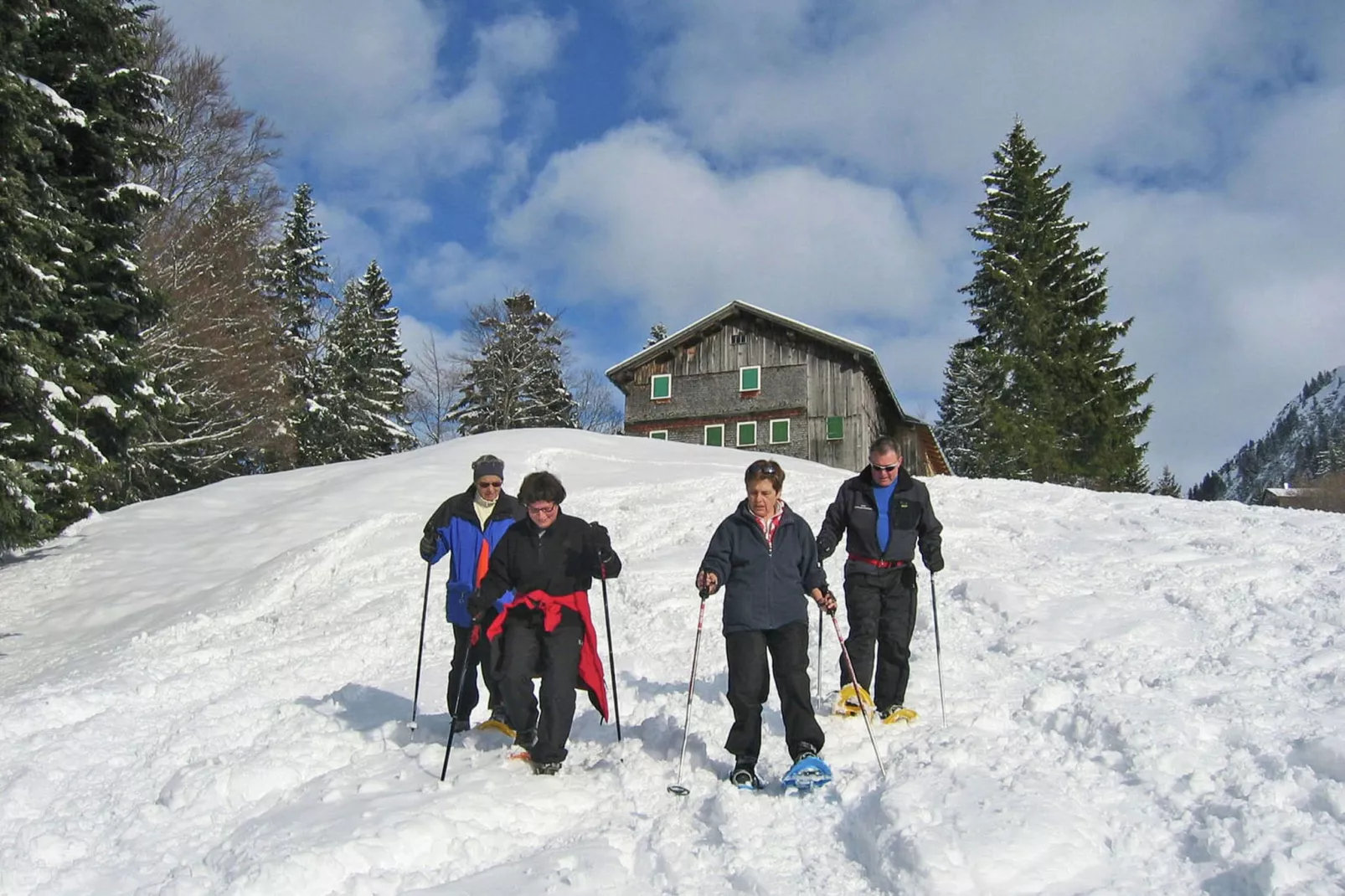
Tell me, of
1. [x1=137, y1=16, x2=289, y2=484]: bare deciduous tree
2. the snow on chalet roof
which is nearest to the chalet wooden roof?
the snow on chalet roof

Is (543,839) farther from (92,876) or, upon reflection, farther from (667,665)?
(667,665)

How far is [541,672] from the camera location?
5.78m

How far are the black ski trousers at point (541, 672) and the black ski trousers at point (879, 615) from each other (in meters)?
1.95

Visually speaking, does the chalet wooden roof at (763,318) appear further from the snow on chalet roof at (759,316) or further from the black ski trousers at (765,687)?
the black ski trousers at (765,687)

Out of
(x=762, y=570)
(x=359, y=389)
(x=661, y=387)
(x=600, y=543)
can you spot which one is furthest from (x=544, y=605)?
(x=359, y=389)

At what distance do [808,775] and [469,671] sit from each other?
2.55 metres

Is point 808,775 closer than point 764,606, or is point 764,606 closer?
point 808,775

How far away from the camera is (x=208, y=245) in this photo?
23.3 metres

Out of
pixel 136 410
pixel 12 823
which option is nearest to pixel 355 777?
pixel 12 823

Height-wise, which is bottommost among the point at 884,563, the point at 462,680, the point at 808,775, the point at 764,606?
the point at 808,775

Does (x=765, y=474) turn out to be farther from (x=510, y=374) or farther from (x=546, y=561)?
(x=510, y=374)

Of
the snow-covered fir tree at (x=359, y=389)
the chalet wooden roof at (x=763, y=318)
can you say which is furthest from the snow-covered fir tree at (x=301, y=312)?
the chalet wooden roof at (x=763, y=318)

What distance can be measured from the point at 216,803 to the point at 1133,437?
102 ft

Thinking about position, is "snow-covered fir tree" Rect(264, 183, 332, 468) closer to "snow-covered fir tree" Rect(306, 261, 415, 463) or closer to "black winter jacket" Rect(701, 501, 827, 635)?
"snow-covered fir tree" Rect(306, 261, 415, 463)
